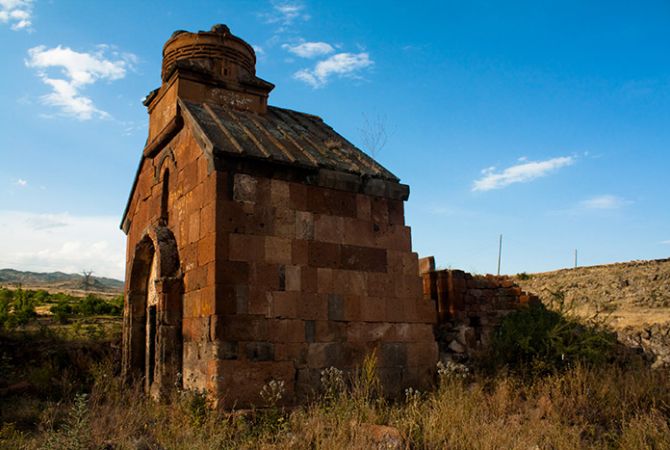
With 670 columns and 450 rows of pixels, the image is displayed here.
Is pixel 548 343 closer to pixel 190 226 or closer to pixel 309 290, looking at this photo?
pixel 309 290

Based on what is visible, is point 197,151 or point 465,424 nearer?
point 465,424

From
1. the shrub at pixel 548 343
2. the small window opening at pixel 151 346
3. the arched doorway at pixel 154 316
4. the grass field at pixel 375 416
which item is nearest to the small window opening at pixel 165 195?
the arched doorway at pixel 154 316

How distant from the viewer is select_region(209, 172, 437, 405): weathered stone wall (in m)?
6.21

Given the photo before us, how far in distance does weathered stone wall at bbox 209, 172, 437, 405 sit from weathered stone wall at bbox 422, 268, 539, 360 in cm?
74

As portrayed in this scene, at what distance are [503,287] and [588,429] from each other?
11.9 ft

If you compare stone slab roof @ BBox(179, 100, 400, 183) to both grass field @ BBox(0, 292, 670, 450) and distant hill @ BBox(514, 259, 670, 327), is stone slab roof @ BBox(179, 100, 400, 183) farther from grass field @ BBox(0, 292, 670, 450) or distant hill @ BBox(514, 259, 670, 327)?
distant hill @ BBox(514, 259, 670, 327)

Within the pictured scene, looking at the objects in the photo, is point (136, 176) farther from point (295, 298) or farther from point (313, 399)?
point (313, 399)

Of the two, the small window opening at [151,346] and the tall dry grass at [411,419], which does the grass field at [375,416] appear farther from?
the small window opening at [151,346]

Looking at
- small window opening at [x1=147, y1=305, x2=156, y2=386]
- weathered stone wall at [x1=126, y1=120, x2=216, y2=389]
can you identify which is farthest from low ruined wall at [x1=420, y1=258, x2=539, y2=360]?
small window opening at [x1=147, y1=305, x2=156, y2=386]

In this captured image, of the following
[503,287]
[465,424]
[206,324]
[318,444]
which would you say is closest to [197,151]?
[206,324]

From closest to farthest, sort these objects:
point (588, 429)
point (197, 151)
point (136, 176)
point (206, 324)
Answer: point (588, 429)
point (206, 324)
point (197, 151)
point (136, 176)

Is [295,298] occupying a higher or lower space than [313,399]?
higher

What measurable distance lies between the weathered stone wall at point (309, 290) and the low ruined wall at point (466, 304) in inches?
28.9

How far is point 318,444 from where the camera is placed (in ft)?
16.0
